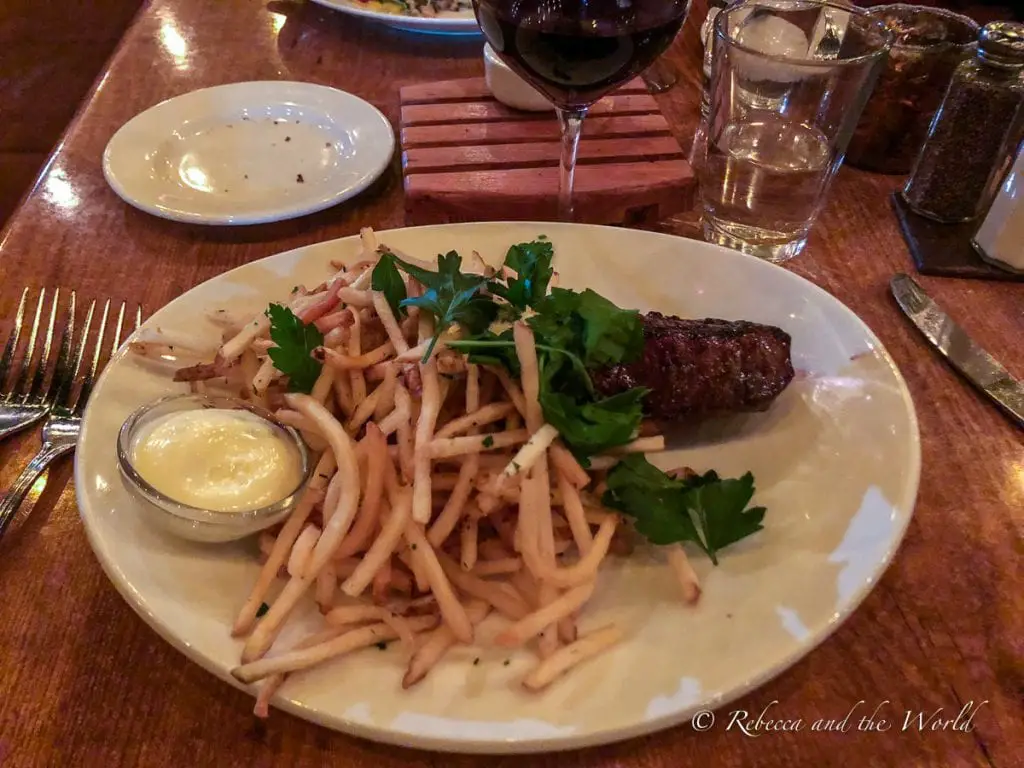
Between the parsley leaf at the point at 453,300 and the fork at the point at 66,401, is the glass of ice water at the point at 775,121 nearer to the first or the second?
the parsley leaf at the point at 453,300

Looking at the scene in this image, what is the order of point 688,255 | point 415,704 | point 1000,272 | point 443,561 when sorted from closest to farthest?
point 415,704 → point 443,561 → point 688,255 → point 1000,272

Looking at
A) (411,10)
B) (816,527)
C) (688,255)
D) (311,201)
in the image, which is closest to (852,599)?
(816,527)

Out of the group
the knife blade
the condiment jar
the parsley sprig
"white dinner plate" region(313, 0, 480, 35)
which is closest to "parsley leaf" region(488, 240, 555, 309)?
the parsley sprig

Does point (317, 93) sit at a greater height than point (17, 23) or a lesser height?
greater

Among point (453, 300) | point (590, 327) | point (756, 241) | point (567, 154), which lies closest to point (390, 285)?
point (453, 300)

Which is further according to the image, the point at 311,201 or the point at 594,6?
the point at 311,201

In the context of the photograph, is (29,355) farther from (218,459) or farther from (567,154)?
(567,154)

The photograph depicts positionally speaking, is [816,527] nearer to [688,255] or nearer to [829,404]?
[829,404]

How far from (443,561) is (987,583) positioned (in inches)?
36.5

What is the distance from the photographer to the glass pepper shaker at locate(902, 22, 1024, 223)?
6.39 feet

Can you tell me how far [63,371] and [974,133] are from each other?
227 cm

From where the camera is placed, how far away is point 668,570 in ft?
4.19

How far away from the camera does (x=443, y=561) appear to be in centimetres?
127

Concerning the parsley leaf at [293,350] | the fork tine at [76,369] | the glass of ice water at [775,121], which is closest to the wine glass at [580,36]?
the glass of ice water at [775,121]
